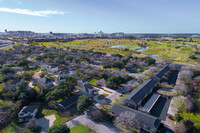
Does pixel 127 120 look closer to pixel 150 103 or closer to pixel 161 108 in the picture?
pixel 150 103

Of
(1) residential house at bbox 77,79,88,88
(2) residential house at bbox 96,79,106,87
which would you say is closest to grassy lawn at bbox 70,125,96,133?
(1) residential house at bbox 77,79,88,88

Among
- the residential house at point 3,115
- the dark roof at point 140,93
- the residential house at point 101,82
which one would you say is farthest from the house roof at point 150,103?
the residential house at point 3,115

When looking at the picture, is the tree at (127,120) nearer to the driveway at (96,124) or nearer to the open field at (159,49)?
the driveway at (96,124)

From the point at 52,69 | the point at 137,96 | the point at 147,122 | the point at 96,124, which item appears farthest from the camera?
the point at 52,69

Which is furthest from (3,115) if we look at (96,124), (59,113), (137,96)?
(137,96)

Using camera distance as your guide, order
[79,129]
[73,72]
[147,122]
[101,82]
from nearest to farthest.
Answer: [147,122] < [79,129] < [101,82] < [73,72]

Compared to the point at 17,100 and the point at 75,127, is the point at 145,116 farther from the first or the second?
the point at 17,100

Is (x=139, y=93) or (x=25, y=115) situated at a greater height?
(x=139, y=93)

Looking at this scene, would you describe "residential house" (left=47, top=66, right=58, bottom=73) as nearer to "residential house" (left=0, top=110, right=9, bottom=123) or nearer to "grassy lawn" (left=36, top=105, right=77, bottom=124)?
"grassy lawn" (left=36, top=105, right=77, bottom=124)

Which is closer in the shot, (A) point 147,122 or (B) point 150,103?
(A) point 147,122
